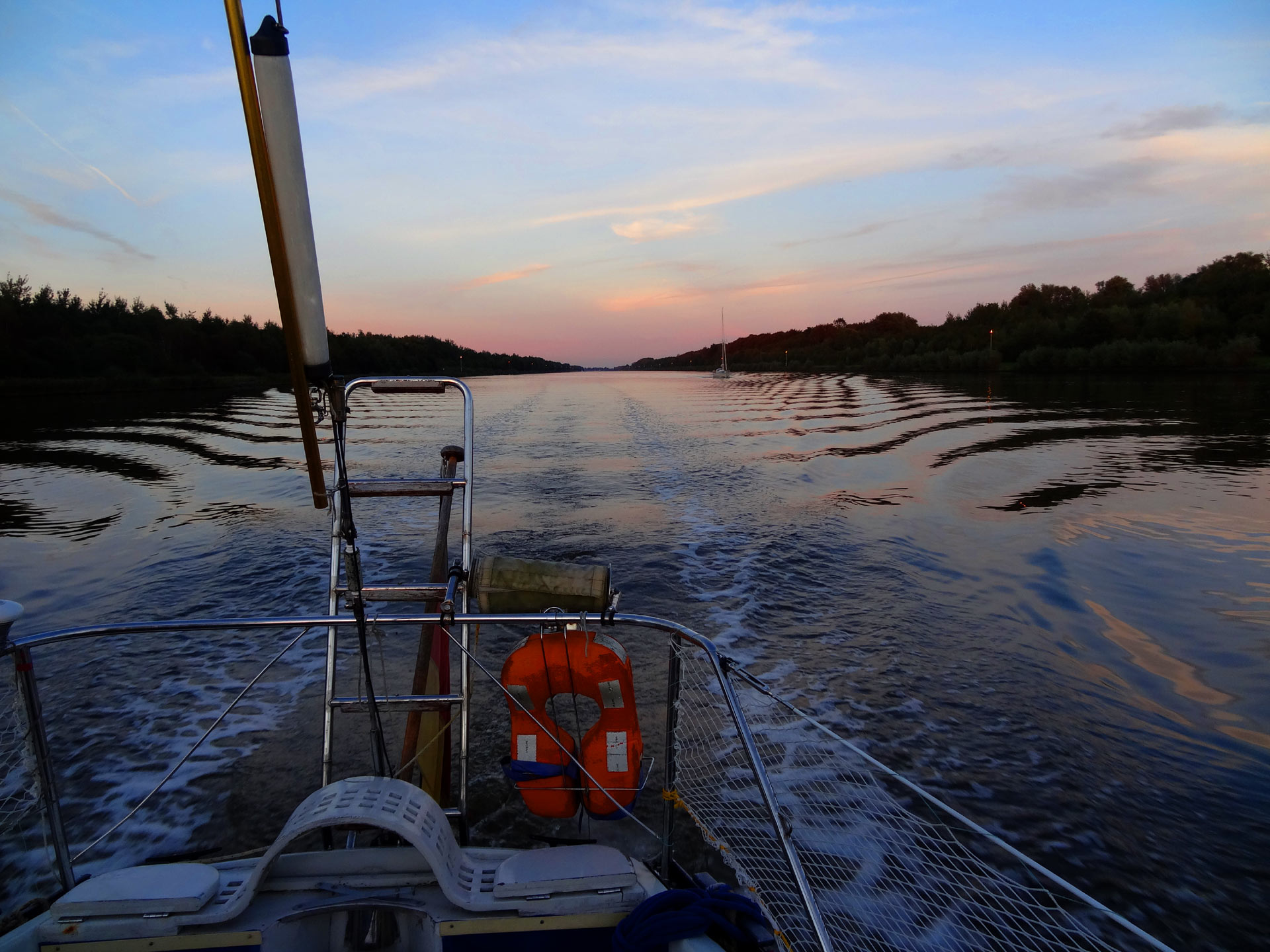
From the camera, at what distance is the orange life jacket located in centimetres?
253

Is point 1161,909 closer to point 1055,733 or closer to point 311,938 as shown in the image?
point 1055,733

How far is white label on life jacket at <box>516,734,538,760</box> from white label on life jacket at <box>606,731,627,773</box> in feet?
0.87

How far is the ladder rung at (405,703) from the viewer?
2.41 metres

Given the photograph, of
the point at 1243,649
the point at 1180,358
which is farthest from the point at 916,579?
the point at 1180,358

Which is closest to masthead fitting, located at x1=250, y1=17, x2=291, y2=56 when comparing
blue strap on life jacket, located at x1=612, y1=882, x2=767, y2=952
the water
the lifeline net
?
the lifeline net

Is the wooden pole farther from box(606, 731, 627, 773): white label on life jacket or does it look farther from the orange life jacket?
box(606, 731, 627, 773): white label on life jacket

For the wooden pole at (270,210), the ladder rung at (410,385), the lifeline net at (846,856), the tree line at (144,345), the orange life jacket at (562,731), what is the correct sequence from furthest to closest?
the tree line at (144,345) → the ladder rung at (410,385) → the orange life jacket at (562,731) → the lifeline net at (846,856) → the wooden pole at (270,210)

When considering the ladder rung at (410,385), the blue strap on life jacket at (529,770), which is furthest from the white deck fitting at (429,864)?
the ladder rung at (410,385)

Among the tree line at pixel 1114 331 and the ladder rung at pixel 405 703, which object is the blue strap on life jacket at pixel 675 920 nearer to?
the ladder rung at pixel 405 703

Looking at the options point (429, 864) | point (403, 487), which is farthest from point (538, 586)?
point (429, 864)

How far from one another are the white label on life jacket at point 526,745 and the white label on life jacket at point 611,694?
0.29 m

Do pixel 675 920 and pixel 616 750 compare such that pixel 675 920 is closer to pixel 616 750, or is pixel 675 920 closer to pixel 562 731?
pixel 616 750

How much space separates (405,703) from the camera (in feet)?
8.29

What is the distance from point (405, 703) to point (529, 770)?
492 mm
